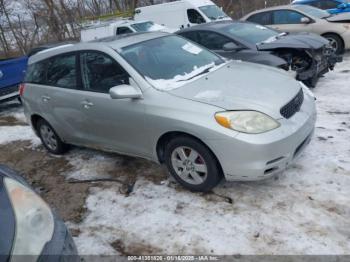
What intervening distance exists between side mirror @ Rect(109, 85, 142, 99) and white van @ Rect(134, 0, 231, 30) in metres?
10.6

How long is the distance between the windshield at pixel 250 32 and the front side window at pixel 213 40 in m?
0.19

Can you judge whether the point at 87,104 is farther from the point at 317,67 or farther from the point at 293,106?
the point at 317,67

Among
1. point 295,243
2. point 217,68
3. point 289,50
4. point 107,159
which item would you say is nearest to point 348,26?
point 289,50

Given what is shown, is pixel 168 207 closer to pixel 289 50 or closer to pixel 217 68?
pixel 217 68

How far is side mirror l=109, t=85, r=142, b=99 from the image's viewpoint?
148 inches

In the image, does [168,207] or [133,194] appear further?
[133,194]

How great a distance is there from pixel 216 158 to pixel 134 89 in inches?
44.2

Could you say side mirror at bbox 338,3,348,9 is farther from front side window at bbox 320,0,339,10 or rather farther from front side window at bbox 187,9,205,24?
front side window at bbox 187,9,205,24

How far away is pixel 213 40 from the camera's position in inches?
299

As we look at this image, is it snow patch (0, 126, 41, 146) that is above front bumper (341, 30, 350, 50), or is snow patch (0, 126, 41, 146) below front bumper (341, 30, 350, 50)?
below

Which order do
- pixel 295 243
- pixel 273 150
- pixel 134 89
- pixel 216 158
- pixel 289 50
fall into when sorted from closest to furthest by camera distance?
pixel 295 243, pixel 273 150, pixel 216 158, pixel 134 89, pixel 289 50

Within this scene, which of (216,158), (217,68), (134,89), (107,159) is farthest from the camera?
(107,159)

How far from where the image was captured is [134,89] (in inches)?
151

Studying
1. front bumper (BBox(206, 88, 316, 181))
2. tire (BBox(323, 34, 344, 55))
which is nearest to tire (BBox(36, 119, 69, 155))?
front bumper (BBox(206, 88, 316, 181))
